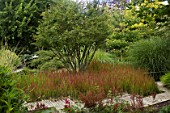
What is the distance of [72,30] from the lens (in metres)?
5.28

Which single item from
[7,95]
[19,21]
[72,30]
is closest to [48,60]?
[72,30]

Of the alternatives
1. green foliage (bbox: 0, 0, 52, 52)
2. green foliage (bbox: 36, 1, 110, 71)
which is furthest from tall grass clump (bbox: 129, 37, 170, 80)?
green foliage (bbox: 0, 0, 52, 52)

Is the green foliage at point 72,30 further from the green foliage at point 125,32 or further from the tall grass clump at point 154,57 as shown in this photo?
the green foliage at point 125,32

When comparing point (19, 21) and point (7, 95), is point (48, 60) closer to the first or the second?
point (19, 21)

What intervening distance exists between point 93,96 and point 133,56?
3.36 metres

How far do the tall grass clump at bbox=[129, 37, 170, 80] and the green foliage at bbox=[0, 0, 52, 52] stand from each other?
4.57 m

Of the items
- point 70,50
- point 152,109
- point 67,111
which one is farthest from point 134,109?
point 70,50

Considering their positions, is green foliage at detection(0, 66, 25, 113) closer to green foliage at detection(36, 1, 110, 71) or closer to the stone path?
the stone path

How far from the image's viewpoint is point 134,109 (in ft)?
10.1

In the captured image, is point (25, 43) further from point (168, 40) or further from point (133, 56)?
point (168, 40)

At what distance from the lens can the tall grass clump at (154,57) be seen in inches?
227

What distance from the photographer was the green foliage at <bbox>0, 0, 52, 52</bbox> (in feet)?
28.6

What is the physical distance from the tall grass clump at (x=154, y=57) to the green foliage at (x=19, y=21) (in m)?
4.57

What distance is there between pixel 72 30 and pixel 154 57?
220 cm
